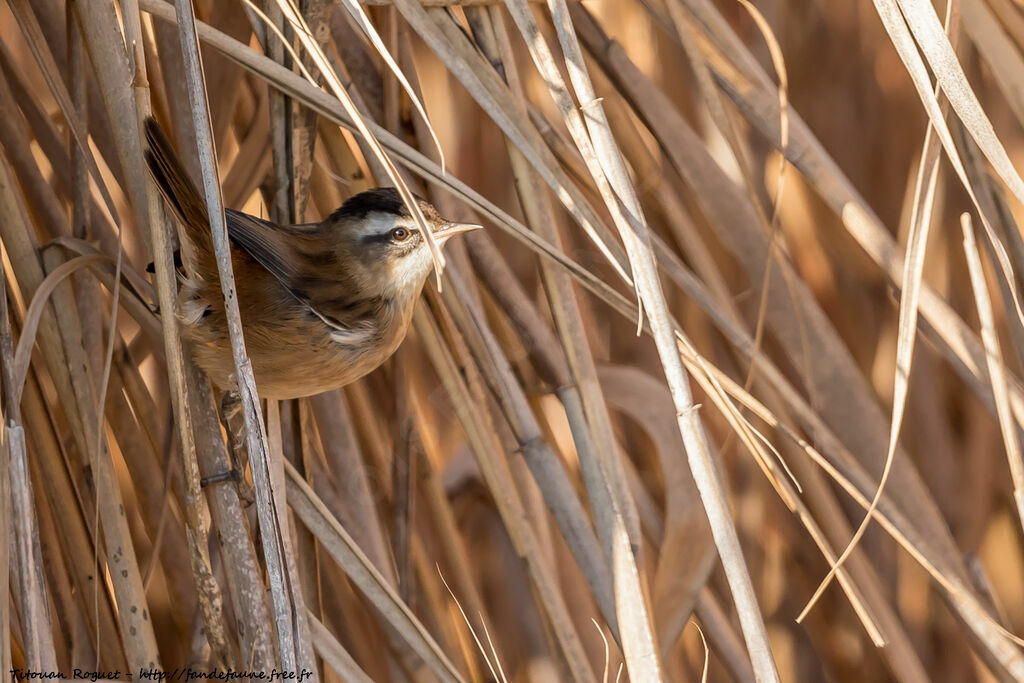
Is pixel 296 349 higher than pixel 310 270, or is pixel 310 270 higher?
pixel 310 270

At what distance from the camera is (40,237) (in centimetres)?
139

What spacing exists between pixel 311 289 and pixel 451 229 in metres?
0.27

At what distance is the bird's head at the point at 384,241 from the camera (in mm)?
1429

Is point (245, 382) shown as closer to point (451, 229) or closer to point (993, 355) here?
point (451, 229)

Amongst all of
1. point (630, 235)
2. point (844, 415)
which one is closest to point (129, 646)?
point (630, 235)

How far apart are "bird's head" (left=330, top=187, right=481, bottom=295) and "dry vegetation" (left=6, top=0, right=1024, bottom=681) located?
0.05m

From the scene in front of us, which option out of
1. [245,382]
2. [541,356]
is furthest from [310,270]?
[245,382]

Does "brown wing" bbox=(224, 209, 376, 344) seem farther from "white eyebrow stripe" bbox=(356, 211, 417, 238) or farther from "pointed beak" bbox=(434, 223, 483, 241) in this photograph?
"pointed beak" bbox=(434, 223, 483, 241)

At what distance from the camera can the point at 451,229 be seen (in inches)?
53.4

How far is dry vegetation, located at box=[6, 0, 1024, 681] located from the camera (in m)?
1.00

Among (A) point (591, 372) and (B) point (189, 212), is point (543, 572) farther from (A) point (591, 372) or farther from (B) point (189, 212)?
(B) point (189, 212)

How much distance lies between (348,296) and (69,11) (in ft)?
1.85

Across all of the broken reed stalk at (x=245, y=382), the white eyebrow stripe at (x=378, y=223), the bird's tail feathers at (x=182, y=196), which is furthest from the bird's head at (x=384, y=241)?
the broken reed stalk at (x=245, y=382)

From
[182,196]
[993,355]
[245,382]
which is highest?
[182,196]
